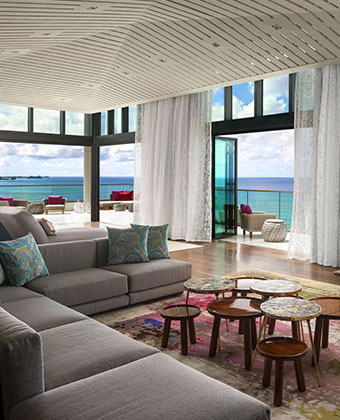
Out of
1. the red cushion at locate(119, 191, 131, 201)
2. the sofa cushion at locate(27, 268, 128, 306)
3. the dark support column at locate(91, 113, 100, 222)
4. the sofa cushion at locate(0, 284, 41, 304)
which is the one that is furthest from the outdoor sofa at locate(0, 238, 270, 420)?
the red cushion at locate(119, 191, 131, 201)

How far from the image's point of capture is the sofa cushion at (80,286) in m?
3.44

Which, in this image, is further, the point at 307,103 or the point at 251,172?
the point at 251,172

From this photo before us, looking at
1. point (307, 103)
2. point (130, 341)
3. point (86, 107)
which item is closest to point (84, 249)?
point (130, 341)

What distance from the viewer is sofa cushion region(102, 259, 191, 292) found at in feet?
13.1

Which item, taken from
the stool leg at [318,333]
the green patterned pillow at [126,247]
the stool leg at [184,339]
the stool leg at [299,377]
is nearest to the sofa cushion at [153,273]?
the green patterned pillow at [126,247]

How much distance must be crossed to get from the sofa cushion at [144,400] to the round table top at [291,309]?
0.83m

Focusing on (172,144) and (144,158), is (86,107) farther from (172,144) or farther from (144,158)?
(172,144)

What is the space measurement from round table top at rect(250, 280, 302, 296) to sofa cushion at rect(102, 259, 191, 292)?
114 centimetres

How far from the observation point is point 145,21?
15.6 ft

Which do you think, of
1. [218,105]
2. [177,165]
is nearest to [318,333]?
[177,165]

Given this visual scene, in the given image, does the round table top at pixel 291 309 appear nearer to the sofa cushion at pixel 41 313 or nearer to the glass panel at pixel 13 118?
the sofa cushion at pixel 41 313

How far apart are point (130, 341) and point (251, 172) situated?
1749 cm

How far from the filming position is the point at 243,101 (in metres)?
7.70

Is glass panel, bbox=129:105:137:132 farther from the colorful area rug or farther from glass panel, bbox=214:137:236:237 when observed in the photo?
the colorful area rug
